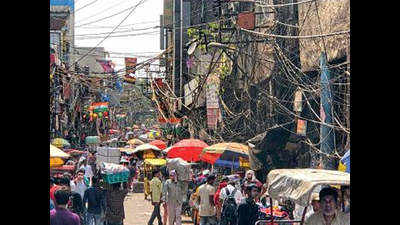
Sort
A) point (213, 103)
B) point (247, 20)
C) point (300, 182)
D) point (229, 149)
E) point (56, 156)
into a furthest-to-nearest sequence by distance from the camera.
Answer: point (213, 103) → point (247, 20) → point (229, 149) → point (56, 156) → point (300, 182)

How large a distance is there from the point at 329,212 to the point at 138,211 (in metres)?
13.9

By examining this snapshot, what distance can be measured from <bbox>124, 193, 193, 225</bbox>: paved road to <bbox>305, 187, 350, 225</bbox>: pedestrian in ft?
34.7

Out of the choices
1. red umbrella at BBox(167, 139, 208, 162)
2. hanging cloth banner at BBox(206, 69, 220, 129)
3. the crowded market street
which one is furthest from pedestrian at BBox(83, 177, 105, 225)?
hanging cloth banner at BBox(206, 69, 220, 129)

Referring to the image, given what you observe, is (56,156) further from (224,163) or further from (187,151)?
(187,151)

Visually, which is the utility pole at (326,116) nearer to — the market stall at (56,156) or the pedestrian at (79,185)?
the market stall at (56,156)

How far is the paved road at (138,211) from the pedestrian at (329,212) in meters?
10.6

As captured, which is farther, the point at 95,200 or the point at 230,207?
the point at 95,200

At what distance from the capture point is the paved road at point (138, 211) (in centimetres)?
1895

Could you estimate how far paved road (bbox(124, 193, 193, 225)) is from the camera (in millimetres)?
18953

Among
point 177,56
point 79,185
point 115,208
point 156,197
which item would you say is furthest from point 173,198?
point 177,56

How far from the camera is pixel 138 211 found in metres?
21.7

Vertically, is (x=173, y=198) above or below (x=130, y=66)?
below

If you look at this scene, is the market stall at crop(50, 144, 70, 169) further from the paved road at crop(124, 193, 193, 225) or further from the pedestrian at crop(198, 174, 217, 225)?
the paved road at crop(124, 193, 193, 225)
